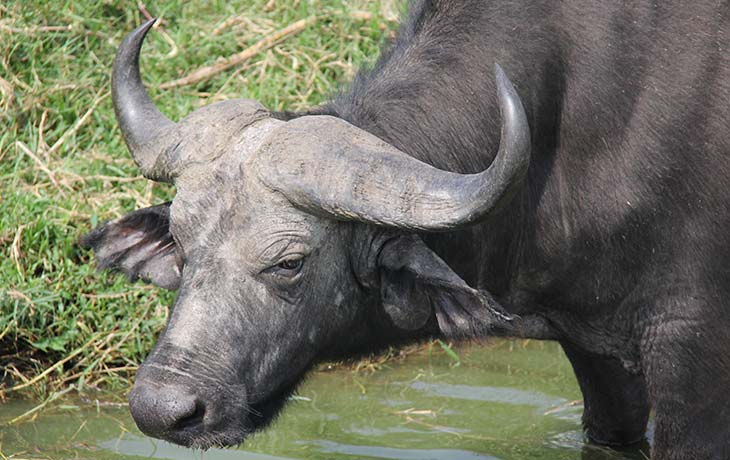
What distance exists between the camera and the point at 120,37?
336 inches

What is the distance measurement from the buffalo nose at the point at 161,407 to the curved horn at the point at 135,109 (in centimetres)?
86

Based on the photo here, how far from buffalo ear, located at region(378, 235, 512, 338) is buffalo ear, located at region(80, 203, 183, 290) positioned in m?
0.86

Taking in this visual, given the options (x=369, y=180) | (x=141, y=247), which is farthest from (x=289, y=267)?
(x=141, y=247)

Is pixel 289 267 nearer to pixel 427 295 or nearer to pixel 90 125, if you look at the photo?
pixel 427 295

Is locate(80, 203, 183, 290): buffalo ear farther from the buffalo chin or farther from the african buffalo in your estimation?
the buffalo chin

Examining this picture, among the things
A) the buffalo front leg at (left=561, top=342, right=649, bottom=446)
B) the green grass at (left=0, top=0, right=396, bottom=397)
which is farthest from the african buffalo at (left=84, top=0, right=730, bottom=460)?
the green grass at (left=0, top=0, right=396, bottom=397)

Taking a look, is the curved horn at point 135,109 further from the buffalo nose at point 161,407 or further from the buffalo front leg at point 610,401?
the buffalo front leg at point 610,401

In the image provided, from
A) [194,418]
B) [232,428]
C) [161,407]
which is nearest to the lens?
[161,407]

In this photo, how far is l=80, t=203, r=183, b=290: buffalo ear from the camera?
16.8ft

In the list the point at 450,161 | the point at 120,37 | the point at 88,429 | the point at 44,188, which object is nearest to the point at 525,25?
the point at 450,161

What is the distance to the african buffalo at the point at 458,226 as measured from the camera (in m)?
4.45

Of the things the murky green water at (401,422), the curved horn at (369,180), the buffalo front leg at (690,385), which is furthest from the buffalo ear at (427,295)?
the murky green water at (401,422)

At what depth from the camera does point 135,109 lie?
16.4ft

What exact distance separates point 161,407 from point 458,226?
1.06 m
